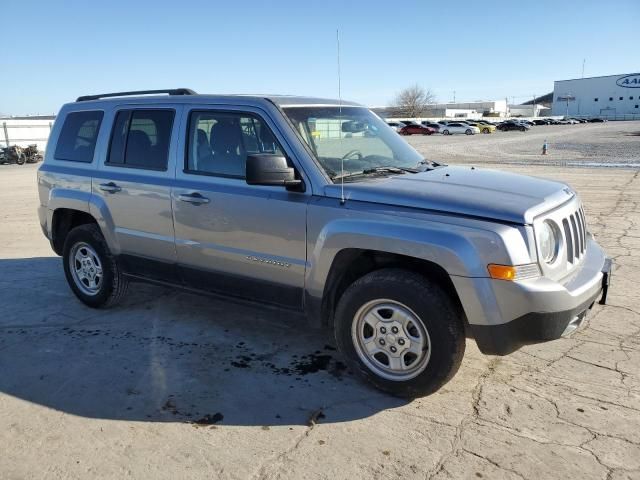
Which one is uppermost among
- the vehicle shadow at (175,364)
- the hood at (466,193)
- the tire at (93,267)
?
the hood at (466,193)

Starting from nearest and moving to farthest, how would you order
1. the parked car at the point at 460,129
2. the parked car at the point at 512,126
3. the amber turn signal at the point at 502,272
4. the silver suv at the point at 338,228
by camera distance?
the amber turn signal at the point at 502,272 → the silver suv at the point at 338,228 → the parked car at the point at 460,129 → the parked car at the point at 512,126

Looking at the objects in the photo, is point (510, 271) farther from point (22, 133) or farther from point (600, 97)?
point (600, 97)

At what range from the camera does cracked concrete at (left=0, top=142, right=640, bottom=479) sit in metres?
2.92

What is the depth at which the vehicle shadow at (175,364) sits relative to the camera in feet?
11.5

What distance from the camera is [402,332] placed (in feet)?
11.4

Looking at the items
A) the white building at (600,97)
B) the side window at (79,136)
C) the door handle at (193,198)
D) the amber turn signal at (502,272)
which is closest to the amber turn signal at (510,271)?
the amber turn signal at (502,272)

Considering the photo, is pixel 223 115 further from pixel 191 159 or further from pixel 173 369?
pixel 173 369

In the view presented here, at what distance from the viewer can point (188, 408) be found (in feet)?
11.5

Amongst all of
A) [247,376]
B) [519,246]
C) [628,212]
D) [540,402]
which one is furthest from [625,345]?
[628,212]

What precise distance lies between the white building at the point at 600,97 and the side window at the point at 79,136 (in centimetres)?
11678

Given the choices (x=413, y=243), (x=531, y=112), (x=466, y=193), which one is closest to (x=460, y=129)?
(x=466, y=193)

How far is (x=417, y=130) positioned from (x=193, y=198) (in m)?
56.8

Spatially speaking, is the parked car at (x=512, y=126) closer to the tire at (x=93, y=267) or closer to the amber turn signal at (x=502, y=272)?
the tire at (x=93, y=267)

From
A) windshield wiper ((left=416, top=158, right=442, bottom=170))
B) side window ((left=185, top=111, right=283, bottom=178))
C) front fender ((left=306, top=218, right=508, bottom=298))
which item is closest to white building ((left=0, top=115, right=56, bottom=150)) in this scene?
side window ((left=185, top=111, right=283, bottom=178))
